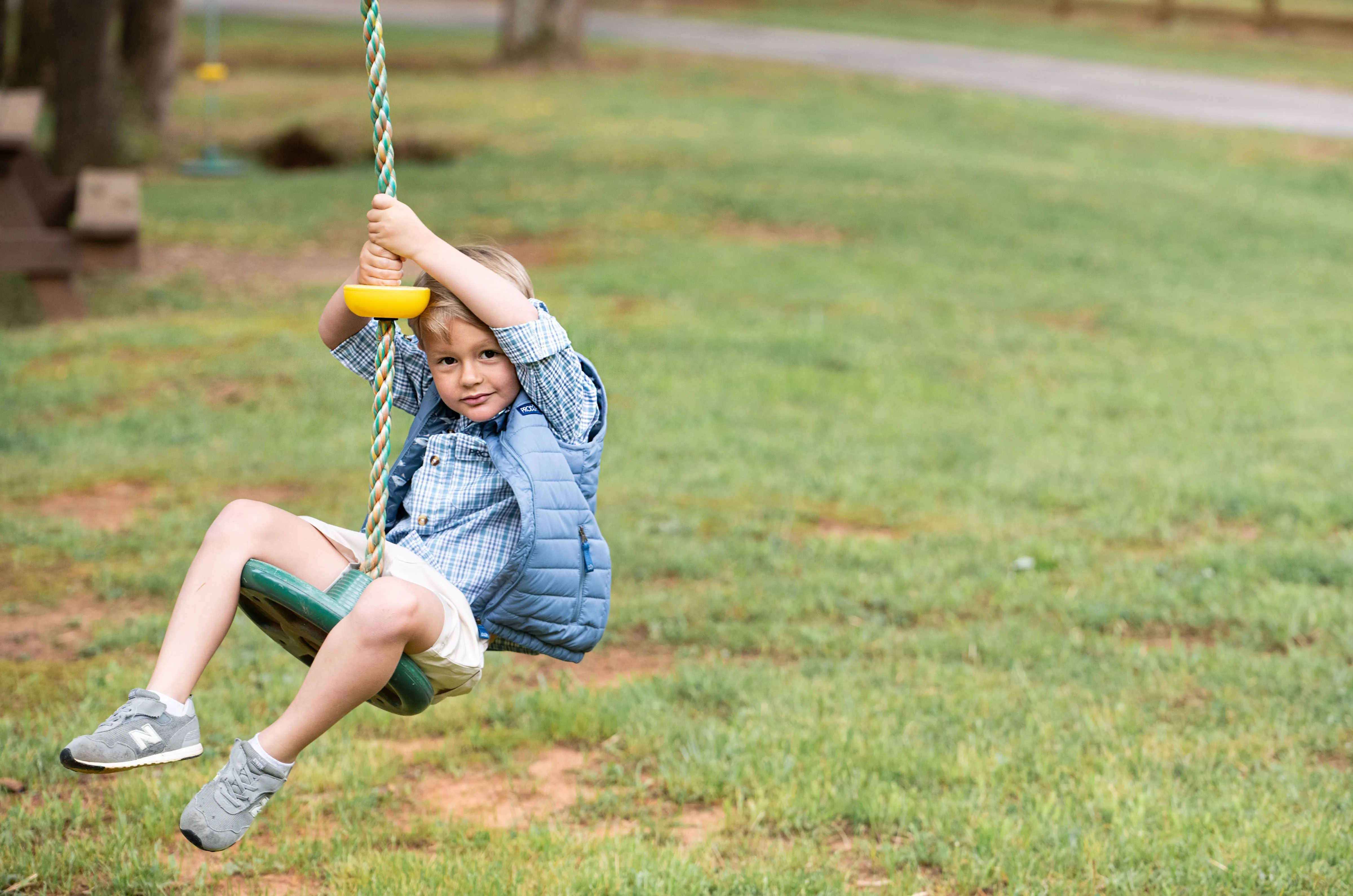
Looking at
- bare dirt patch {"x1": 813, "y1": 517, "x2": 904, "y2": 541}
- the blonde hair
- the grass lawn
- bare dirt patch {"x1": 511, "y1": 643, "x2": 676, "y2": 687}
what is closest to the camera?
the blonde hair

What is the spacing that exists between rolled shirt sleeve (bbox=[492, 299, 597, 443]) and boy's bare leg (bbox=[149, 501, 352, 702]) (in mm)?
580

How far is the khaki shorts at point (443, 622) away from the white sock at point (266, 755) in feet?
1.02

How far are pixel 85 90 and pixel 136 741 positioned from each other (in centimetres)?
1169

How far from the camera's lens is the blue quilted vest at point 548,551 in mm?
3092

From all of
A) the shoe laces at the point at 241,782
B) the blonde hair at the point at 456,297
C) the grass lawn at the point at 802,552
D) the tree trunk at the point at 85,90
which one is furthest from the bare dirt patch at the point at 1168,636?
the tree trunk at the point at 85,90

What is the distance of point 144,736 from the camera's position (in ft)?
9.10

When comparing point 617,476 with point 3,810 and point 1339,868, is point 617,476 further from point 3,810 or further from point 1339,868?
point 1339,868

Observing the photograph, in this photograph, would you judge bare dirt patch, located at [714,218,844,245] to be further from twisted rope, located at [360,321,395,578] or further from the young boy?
twisted rope, located at [360,321,395,578]

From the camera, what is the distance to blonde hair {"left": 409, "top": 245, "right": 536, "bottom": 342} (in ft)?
10.2

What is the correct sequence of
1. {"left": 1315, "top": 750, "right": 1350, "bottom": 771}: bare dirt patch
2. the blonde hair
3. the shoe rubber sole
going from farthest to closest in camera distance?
{"left": 1315, "top": 750, "right": 1350, "bottom": 771}: bare dirt patch → the blonde hair → the shoe rubber sole

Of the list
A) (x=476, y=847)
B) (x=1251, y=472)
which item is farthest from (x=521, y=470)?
(x=1251, y=472)

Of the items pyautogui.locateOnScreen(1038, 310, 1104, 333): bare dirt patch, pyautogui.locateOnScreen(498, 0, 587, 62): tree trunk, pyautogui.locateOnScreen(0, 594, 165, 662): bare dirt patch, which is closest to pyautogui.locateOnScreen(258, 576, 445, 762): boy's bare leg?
pyautogui.locateOnScreen(0, 594, 165, 662): bare dirt patch

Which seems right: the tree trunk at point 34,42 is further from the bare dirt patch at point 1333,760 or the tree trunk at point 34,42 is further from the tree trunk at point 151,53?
the bare dirt patch at point 1333,760

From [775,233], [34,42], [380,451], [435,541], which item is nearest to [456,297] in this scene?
[380,451]
